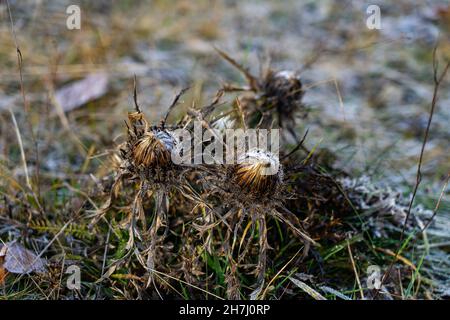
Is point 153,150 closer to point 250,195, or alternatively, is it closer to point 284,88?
point 250,195

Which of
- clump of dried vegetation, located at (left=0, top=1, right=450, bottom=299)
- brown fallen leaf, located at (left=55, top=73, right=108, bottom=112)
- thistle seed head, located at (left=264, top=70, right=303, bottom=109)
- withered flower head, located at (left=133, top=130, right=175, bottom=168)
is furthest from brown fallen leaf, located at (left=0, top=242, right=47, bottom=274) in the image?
brown fallen leaf, located at (left=55, top=73, right=108, bottom=112)

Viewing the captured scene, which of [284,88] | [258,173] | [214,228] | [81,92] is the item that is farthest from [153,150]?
[81,92]

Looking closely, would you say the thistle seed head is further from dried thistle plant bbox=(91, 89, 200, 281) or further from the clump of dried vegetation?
dried thistle plant bbox=(91, 89, 200, 281)

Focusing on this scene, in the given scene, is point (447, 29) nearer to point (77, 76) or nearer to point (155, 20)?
point (155, 20)

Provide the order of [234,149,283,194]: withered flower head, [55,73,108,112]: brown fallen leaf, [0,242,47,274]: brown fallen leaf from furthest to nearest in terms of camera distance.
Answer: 1. [55,73,108,112]: brown fallen leaf
2. [0,242,47,274]: brown fallen leaf
3. [234,149,283,194]: withered flower head

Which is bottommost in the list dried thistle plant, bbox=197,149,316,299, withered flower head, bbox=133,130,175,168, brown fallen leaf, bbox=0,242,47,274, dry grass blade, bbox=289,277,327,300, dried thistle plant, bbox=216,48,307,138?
dry grass blade, bbox=289,277,327,300
